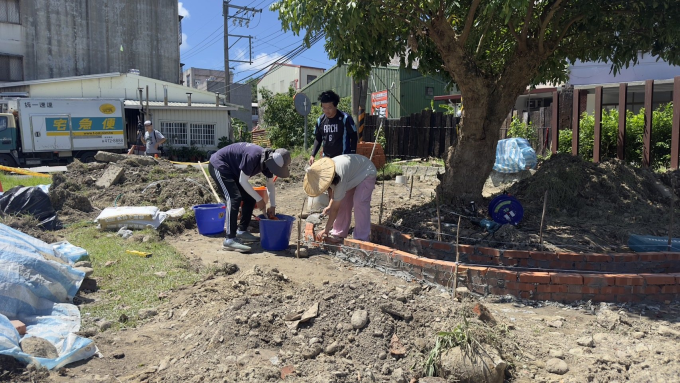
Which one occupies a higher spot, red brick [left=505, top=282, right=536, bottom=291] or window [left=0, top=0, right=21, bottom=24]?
window [left=0, top=0, right=21, bottom=24]

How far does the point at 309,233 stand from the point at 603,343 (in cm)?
378

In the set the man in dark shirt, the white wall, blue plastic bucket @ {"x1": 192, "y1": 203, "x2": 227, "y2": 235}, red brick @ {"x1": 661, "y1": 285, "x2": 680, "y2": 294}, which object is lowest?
red brick @ {"x1": 661, "y1": 285, "x2": 680, "y2": 294}

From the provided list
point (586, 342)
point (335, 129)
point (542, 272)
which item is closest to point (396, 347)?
point (586, 342)

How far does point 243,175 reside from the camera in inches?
242

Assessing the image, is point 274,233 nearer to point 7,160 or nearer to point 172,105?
point 7,160

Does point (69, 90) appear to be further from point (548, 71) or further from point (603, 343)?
point (603, 343)

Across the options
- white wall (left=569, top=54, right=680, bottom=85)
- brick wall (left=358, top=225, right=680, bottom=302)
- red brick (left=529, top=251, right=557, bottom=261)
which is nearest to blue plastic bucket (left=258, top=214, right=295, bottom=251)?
brick wall (left=358, top=225, right=680, bottom=302)

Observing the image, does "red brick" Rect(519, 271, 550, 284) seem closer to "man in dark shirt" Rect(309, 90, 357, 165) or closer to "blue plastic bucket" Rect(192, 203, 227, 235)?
"man in dark shirt" Rect(309, 90, 357, 165)

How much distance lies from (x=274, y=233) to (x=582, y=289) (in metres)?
3.33

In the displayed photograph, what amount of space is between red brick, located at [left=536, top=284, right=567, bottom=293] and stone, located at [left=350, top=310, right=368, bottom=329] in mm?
1866

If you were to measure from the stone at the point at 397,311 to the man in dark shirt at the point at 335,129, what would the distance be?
3271 mm

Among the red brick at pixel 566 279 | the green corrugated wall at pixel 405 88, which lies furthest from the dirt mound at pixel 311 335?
the green corrugated wall at pixel 405 88

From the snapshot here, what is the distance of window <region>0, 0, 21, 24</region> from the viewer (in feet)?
88.4

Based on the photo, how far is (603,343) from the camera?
12.7 ft
